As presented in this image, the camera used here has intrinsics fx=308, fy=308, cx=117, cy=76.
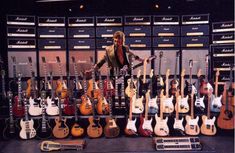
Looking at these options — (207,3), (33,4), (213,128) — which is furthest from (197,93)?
(33,4)

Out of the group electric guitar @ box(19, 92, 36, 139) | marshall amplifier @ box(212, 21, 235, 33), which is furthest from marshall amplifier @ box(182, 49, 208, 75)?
electric guitar @ box(19, 92, 36, 139)

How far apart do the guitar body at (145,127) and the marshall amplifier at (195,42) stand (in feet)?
7.68

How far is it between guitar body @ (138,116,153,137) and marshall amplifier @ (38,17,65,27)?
2.97 m

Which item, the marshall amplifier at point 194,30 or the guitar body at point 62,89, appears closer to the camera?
the guitar body at point 62,89

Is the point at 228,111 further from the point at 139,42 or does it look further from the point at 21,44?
the point at 21,44

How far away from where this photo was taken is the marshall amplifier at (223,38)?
22.3ft

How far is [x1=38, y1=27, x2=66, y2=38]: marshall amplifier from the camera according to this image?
23.1 feet

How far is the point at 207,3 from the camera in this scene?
7.00 meters

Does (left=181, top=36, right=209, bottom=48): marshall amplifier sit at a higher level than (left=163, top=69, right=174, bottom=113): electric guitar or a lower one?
higher

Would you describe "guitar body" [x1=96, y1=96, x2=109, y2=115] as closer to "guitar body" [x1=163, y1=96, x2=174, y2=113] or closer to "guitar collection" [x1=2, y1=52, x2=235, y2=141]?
"guitar collection" [x1=2, y1=52, x2=235, y2=141]

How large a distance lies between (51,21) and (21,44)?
85 centimetres

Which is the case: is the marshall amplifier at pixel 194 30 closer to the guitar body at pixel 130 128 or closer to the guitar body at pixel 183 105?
the guitar body at pixel 183 105

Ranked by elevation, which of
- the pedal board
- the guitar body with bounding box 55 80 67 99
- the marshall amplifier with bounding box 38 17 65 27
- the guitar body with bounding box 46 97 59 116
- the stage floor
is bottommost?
the stage floor

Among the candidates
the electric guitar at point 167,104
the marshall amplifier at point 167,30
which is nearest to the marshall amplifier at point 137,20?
the marshall amplifier at point 167,30
